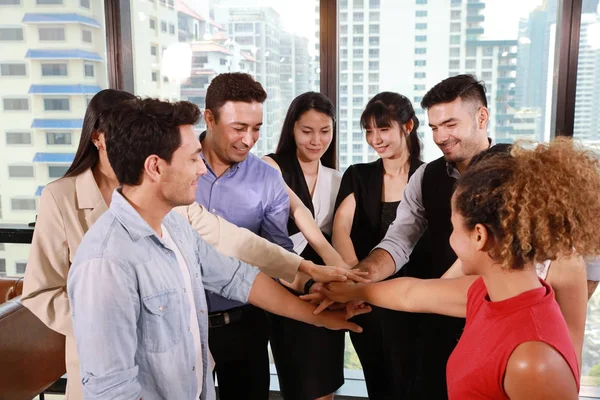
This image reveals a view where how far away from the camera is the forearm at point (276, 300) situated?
1.81m

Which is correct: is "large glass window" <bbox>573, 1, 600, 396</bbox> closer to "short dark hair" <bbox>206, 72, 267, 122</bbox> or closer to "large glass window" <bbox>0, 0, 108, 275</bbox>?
"short dark hair" <bbox>206, 72, 267, 122</bbox>

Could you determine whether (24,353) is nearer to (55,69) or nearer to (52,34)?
(55,69)

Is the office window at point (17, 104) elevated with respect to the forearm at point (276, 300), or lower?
elevated

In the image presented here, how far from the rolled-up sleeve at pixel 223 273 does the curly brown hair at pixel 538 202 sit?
2.62 ft

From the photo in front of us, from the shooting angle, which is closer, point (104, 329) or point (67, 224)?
point (104, 329)

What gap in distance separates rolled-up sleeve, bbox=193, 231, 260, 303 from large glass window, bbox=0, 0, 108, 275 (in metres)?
2.07

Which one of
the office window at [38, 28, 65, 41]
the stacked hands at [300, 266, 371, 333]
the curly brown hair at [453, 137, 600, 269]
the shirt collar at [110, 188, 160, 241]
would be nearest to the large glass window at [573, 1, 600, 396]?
the stacked hands at [300, 266, 371, 333]

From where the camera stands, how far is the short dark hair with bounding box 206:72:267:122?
2217 mm

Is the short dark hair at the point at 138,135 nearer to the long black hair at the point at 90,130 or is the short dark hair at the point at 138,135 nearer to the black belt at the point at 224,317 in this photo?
the long black hair at the point at 90,130

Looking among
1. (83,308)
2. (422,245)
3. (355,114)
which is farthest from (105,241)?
(355,114)

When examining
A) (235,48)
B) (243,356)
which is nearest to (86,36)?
(235,48)

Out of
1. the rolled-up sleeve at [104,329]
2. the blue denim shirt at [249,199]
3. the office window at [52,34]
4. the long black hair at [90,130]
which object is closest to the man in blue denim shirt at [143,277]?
the rolled-up sleeve at [104,329]

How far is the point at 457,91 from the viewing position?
2.15 m

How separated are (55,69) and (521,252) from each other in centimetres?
303
